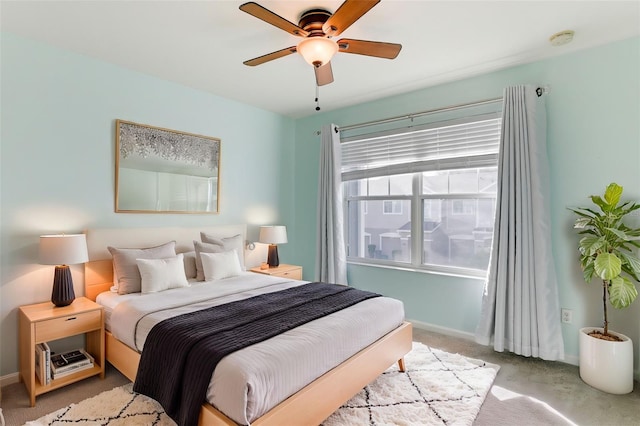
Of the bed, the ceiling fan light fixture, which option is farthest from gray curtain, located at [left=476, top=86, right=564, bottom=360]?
the ceiling fan light fixture

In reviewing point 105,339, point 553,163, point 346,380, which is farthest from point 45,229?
point 553,163

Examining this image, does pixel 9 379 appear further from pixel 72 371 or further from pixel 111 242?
pixel 111 242

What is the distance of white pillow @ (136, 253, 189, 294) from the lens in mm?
2809

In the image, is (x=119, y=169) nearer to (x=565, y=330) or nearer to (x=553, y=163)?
(x=553, y=163)

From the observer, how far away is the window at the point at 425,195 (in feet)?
11.1

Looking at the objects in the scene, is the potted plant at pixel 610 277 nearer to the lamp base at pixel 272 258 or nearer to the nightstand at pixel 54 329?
the lamp base at pixel 272 258

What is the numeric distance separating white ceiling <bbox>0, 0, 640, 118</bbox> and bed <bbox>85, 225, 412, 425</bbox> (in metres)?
1.62

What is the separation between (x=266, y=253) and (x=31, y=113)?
109 inches

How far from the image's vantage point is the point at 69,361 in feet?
8.33

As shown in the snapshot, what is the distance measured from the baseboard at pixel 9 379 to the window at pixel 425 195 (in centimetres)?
339

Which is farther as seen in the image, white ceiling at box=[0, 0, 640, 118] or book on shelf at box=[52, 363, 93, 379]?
book on shelf at box=[52, 363, 93, 379]

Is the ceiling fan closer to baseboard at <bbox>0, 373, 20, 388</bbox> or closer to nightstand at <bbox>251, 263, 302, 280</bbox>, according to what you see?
nightstand at <bbox>251, 263, 302, 280</bbox>

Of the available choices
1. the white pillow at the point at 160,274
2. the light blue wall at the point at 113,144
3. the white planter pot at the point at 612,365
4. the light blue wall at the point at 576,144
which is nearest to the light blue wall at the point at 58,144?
the light blue wall at the point at 113,144

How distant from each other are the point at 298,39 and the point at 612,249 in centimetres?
292
